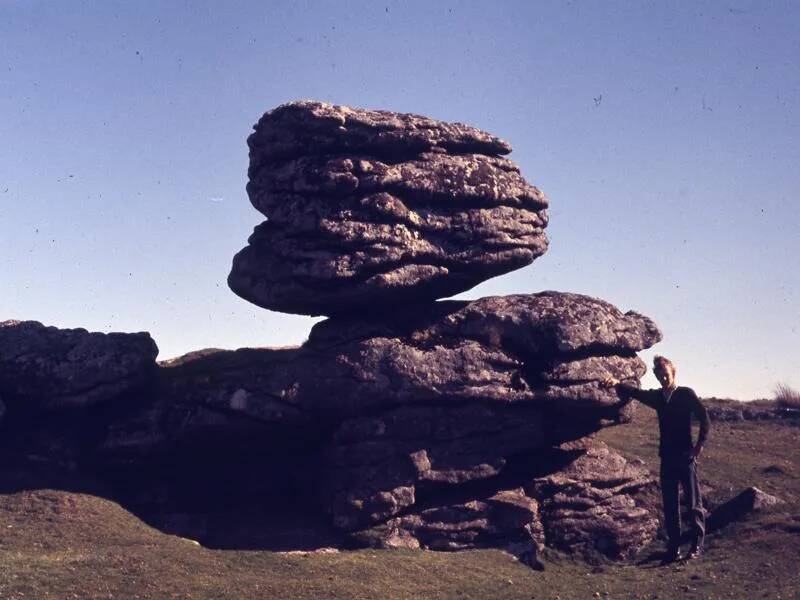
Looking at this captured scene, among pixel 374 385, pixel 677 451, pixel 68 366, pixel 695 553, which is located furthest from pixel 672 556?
pixel 68 366

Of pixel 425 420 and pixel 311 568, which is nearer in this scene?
pixel 311 568

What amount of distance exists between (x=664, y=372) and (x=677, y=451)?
2656 mm

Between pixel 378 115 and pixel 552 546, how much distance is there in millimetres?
17320

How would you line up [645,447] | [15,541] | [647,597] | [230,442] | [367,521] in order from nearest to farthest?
[647,597] < [15,541] < [367,521] < [230,442] < [645,447]

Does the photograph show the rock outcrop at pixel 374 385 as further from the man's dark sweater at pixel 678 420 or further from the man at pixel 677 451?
the man's dark sweater at pixel 678 420

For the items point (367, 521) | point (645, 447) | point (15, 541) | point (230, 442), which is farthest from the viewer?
point (645, 447)

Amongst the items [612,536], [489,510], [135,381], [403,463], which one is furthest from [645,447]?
[135,381]

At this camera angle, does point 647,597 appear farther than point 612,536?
No

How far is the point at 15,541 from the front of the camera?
25344mm

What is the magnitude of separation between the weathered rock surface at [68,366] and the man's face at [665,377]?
1906cm

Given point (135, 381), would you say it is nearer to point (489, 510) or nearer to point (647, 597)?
point (489, 510)

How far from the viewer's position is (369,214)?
31.3 meters

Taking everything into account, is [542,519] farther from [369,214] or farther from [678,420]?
[369,214]

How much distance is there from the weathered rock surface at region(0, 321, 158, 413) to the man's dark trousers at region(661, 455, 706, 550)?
19.6 metres
